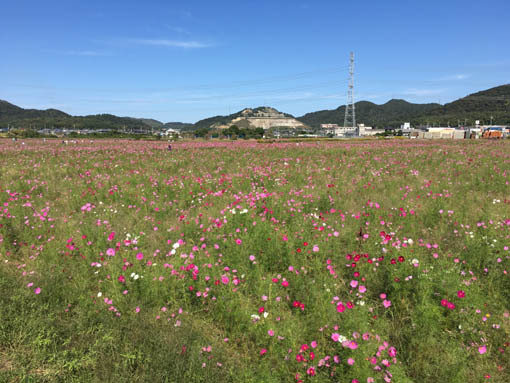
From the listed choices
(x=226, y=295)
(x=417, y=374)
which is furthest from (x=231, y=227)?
(x=417, y=374)

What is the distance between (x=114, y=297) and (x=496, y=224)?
6125 millimetres

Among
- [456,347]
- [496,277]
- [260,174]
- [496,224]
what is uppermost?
[260,174]

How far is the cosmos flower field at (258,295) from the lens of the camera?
2.44 m

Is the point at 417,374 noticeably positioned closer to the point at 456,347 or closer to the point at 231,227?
the point at 456,347

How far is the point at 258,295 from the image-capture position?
10.9 feet

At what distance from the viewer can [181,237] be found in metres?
4.68

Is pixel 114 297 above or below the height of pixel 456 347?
above

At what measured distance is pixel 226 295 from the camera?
3.16 metres

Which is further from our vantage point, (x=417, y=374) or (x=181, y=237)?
(x=181, y=237)

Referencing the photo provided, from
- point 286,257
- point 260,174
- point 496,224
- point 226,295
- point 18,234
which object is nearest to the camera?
point 226,295

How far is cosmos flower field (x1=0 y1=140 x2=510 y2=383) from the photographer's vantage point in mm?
2438

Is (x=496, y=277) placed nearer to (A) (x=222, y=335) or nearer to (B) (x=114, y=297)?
(A) (x=222, y=335)

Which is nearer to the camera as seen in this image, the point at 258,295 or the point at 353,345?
the point at 353,345

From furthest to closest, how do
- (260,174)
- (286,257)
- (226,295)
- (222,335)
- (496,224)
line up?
(260,174)
(496,224)
(286,257)
(226,295)
(222,335)
